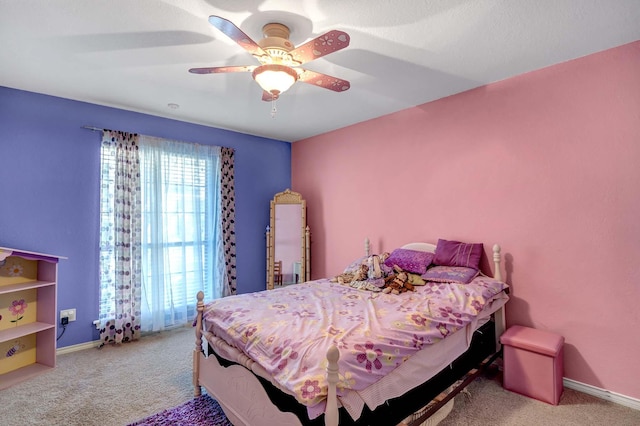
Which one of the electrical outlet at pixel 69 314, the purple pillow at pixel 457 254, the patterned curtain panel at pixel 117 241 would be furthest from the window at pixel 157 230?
the purple pillow at pixel 457 254

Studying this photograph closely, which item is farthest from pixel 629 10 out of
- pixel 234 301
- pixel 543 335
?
pixel 234 301

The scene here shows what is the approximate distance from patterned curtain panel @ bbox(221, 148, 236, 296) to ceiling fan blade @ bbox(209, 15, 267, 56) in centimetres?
258

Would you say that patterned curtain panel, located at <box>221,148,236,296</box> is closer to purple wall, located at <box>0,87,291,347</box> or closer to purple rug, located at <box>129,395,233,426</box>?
purple wall, located at <box>0,87,291,347</box>

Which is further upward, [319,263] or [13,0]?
[13,0]

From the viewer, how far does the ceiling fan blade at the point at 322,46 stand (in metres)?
1.64

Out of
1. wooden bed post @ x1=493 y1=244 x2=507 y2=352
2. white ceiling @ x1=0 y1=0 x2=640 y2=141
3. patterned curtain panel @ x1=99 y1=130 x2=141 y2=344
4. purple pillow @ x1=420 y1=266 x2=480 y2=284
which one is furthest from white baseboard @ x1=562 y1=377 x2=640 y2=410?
patterned curtain panel @ x1=99 y1=130 x2=141 y2=344

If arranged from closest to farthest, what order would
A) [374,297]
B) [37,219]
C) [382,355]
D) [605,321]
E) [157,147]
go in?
[382,355] < [605,321] < [374,297] < [37,219] < [157,147]

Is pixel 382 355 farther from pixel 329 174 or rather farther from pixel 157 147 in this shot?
pixel 157 147

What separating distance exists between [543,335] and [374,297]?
1.34 m

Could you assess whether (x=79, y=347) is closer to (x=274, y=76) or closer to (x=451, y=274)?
(x=274, y=76)

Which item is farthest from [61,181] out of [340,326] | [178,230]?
[340,326]

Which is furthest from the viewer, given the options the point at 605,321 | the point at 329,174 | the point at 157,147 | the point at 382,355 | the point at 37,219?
the point at 329,174

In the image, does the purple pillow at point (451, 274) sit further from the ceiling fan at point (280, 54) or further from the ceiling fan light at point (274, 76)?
the ceiling fan light at point (274, 76)

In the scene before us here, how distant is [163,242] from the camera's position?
3.80 m
